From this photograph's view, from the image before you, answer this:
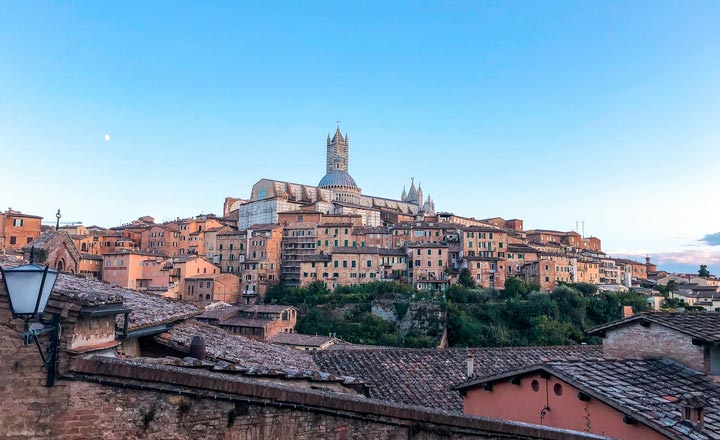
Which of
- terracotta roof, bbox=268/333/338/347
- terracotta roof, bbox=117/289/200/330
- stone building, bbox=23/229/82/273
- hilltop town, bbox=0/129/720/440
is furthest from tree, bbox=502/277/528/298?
terracotta roof, bbox=117/289/200/330

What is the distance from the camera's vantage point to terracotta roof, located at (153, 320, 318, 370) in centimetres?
837

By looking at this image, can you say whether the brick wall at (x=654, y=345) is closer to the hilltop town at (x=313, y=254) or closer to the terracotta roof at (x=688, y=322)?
the terracotta roof at (x=688, y=322)

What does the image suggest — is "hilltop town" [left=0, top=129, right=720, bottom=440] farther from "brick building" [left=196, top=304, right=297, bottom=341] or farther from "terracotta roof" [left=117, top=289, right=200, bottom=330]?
"brick building" [left=196, top=304, right=297, bottom=341]

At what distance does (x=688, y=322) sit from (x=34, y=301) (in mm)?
12843

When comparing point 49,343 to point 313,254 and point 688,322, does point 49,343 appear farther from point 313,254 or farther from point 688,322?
point 313,254

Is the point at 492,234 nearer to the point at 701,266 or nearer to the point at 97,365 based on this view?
the point at 701,266

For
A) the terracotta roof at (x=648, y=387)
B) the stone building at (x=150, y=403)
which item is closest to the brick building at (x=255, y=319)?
the terracotta roof at (x=648, y=387)

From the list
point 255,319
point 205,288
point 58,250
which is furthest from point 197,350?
point 205,288

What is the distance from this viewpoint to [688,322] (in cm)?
1191

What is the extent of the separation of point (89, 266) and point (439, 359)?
6722cm

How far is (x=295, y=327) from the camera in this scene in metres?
61.2

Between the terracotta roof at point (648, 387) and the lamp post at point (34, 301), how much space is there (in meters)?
8.04

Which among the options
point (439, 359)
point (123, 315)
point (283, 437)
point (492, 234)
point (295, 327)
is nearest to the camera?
point (283, 437)

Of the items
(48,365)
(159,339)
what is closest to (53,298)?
(48,365)
